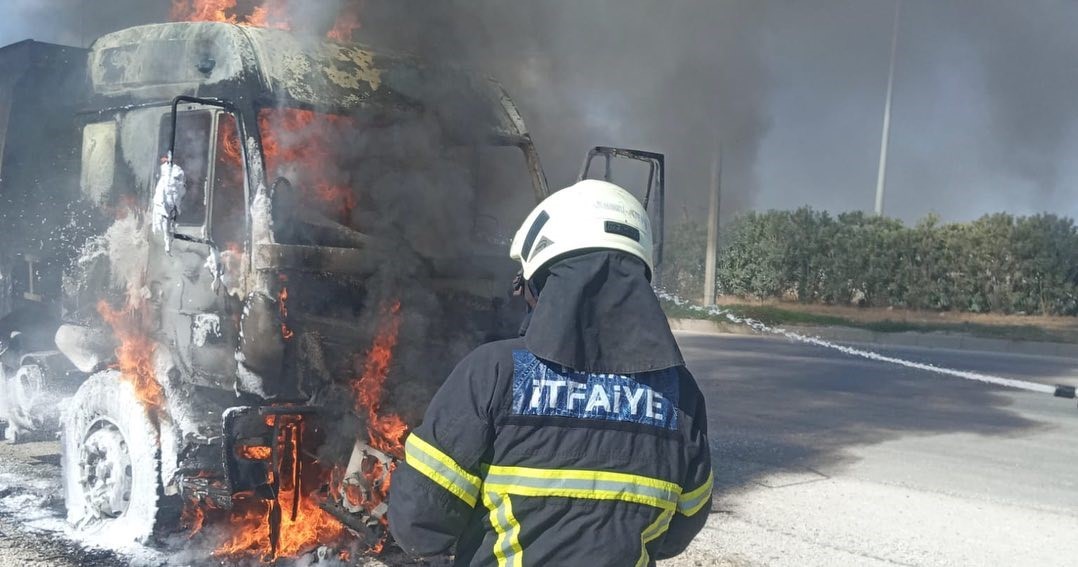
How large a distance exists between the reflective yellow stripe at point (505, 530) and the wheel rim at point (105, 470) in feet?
11.5

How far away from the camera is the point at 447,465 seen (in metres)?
1.79

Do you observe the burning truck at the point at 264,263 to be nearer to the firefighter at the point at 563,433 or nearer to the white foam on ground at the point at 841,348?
the firefighter at the point at 563,433

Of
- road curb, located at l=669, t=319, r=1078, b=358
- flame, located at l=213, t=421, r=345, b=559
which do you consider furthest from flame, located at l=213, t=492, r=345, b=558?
road curb, located at l=669, t=319, r=1078, b=358

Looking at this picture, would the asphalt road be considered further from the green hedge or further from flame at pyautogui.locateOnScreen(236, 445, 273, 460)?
the green hedge

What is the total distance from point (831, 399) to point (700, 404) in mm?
8687

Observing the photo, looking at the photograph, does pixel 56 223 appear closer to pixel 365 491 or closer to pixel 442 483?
pixel 365 491

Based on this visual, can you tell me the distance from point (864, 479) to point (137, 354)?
4.74 meters

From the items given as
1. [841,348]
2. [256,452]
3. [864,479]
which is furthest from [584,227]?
[841,348]

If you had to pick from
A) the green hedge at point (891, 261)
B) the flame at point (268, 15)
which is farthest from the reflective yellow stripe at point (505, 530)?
the green hedge at point (891, 261)

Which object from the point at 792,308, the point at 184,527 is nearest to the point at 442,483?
the point at 184,527

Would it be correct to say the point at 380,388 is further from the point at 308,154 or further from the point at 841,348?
the point at 841,348

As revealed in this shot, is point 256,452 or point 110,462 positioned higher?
point 256,452

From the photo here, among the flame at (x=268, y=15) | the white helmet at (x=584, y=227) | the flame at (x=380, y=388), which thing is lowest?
the flame at (x=380, y=388)

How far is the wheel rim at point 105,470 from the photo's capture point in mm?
4836
